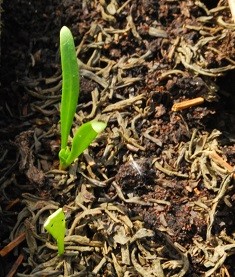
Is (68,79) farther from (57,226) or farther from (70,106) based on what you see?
(57,226)

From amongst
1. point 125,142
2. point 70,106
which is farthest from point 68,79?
point 125,142

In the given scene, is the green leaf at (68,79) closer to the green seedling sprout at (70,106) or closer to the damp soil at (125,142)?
the green seedling sprout at (70,106)

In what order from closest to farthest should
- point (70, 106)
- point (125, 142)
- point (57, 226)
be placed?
1. point (57, 226)
2. point (70, 106)
3. point (125, 142)

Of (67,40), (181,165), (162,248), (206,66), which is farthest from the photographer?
(206,66)

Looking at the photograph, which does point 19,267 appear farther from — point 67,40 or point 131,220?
point 67,40


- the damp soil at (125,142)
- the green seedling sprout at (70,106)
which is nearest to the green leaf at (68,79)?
the green seedling sprout at (70,106)

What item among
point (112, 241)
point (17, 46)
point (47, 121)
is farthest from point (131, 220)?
point (17, 46)
